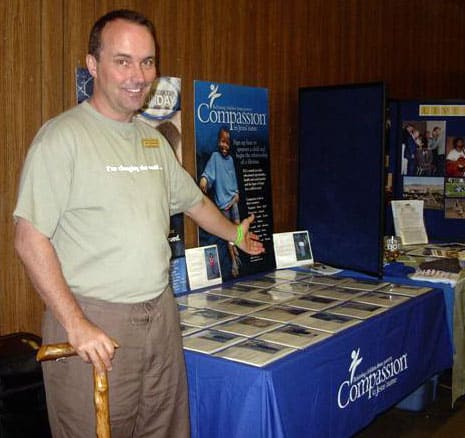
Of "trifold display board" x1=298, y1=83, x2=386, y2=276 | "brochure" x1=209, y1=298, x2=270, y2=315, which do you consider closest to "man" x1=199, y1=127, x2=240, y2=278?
"brochure" x1=209, y1=298, x2=270, y2=315

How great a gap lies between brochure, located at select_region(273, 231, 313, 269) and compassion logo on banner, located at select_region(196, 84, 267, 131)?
22.5 inches

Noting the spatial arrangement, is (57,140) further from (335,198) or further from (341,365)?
(335,198)

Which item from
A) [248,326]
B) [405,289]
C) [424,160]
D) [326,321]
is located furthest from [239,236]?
[424,160]

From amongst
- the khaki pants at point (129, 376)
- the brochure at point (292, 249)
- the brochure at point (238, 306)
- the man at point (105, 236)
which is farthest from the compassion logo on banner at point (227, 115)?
the khaki pants at point (129, 376)

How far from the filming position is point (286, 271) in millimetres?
3082

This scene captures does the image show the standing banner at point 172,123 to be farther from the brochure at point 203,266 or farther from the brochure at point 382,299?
the brochure at point 382,299

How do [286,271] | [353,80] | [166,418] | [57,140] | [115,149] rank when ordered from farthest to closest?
[353,80] → [286,271] → [166,418] → [115,149] → [57,140]

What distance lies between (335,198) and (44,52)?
5.23 feet

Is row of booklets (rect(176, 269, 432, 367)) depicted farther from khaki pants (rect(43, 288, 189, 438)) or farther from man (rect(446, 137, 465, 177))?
man (rect(446, 137, 465, 177))

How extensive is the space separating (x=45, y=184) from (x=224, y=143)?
1490mm

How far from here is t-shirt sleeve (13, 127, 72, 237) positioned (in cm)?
144

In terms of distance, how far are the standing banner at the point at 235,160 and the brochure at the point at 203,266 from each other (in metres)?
0.06

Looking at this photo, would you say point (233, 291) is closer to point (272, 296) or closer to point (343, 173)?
point (272, 296)

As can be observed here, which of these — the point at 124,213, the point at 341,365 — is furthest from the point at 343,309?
the point at 124,213
